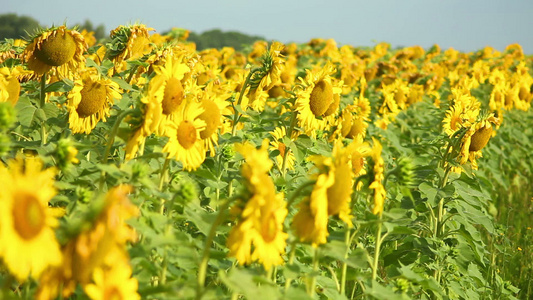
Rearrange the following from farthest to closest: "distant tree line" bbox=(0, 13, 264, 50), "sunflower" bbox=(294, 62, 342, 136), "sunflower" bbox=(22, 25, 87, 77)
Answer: "distant tree line" bbox=(0, 13, 264, 50)
"sunflower" bbox=(294, 62, 342, 136)
"sunflower" bbox=(22, 25, 87, 77)

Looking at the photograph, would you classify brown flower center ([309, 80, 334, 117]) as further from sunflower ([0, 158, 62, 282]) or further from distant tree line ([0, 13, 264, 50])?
distant tree line ([0, 13, 264, 50])

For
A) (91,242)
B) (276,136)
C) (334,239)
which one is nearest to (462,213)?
(276,136)

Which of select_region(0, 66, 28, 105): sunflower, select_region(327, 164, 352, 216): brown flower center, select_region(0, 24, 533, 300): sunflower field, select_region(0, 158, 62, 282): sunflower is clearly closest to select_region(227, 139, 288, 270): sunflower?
select_region(0, 24, 533, 300): sunflower field

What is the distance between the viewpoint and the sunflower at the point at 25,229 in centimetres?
102

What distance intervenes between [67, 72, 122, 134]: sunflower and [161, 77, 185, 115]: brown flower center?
1.42 feet

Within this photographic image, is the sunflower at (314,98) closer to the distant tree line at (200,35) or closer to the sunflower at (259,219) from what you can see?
the sunflower at (259,219)

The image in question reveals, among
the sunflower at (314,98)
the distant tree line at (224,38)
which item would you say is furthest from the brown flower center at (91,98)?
the distant tree line at (224,38)

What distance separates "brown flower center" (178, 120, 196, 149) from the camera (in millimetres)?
1830

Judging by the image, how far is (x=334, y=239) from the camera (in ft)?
5.59

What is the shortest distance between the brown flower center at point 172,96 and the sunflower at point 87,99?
1.42 ft

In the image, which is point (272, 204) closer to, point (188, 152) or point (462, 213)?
point (188, 152)

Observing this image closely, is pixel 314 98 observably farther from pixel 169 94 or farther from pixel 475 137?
pixel 169 94

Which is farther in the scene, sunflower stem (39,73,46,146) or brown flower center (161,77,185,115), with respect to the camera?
sunflower stem (39,73,46,146)

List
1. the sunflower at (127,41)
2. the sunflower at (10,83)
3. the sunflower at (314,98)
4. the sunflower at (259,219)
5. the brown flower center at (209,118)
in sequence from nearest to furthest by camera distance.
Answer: the sunflower at (259,219)
the brown flower center at (209,118)
the sunflower at (10,83)
the sunflower at (127,41)
the sunflower at (314,98)
